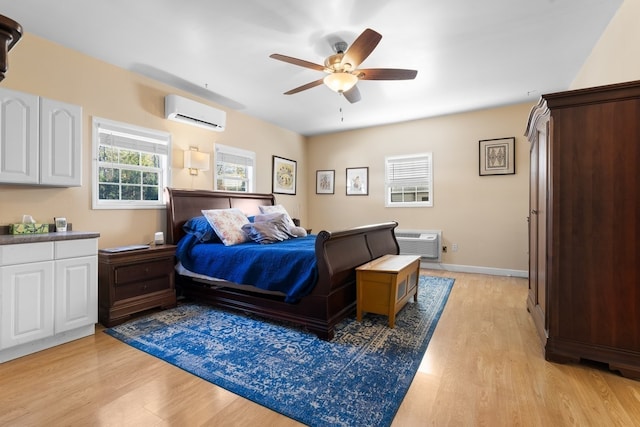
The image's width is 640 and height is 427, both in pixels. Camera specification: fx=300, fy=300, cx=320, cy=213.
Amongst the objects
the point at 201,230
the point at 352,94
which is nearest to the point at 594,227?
the point at 352,94

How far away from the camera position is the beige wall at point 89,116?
268 centimetres

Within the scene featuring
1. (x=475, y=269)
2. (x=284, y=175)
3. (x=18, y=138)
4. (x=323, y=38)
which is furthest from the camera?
(x=284, y=175)

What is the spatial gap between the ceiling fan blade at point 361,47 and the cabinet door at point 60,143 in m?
A: 2.50

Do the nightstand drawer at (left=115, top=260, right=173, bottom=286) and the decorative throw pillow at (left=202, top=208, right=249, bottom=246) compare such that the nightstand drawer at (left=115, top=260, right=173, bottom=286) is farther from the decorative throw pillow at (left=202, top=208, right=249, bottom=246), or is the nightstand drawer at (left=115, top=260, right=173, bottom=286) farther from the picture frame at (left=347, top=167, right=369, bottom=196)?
the picture frame at (left=347, top=167, right=369, bottom=196)

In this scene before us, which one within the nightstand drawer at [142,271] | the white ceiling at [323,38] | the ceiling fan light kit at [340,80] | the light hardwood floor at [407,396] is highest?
the white ceiling at [323,38]

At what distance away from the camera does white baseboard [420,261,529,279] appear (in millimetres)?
4590

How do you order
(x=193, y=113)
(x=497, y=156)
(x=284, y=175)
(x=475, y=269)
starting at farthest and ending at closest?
(x=284, y=175) < (x=475, y=269) < (x=497, y=156) < (x=193, y=113)

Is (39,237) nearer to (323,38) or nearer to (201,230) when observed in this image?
(201,230)

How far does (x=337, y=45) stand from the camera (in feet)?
9.23

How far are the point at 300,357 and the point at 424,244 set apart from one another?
350 centimetres

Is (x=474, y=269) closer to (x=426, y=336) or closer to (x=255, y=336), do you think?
(x=426, y=336)

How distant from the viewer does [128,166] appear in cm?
351

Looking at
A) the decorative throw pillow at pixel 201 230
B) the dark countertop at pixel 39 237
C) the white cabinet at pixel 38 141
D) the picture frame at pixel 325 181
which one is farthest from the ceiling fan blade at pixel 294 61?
the picture frame at pixel 325 181

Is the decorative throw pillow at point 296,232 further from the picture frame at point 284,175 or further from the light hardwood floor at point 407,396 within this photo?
the light hardwood floor at point 407,396
